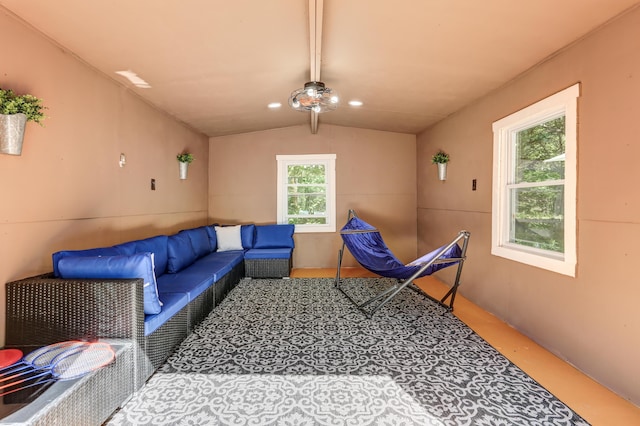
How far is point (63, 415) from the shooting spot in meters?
1.41

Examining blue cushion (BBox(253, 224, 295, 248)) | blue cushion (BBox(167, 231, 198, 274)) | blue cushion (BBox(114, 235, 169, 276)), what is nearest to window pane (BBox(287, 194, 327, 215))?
blue cushion (BBox(253, 224, 295, 248))

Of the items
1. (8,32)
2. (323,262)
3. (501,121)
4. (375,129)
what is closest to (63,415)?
(8,32)

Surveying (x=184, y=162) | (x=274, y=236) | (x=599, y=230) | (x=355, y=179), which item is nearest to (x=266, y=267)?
→ (x=274, y=236)

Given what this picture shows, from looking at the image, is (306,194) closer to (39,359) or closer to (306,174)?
(306,174)

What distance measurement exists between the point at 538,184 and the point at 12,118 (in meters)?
4.09

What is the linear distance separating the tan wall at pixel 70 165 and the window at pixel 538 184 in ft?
13.3

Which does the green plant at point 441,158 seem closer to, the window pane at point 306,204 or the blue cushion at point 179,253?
the window pane at point 306,204

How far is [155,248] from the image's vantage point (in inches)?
129

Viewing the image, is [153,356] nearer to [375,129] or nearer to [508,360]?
[508,360]

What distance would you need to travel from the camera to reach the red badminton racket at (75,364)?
4.92 feet

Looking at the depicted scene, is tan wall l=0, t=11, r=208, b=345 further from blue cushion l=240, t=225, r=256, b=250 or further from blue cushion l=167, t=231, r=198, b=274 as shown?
blue cushion l=240, t=225, r=256, b=250

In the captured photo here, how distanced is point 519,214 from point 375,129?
10.7 ft

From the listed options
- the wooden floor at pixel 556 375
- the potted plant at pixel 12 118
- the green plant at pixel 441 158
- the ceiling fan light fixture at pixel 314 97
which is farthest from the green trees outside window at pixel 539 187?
the potted plant at pixel 12 118

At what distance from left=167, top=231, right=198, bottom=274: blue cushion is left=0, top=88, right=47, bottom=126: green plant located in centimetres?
186
